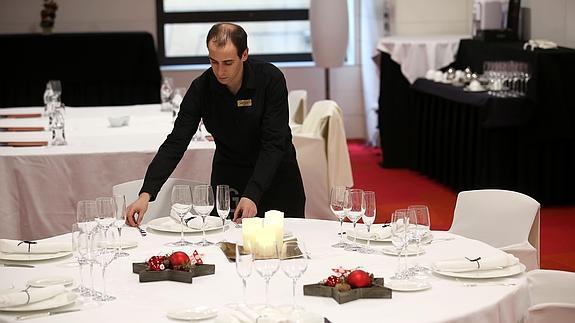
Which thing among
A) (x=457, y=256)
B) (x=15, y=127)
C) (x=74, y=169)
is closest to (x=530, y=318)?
(x=457, y=256)

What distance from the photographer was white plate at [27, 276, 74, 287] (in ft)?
10.5

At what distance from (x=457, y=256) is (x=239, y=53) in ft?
4.22

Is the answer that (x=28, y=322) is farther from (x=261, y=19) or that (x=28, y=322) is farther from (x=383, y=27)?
(x=261, y=19)

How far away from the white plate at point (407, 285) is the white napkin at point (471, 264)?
11cm

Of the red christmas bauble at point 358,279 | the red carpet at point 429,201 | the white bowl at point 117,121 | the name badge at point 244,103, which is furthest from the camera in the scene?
the white bowl at point 117,121

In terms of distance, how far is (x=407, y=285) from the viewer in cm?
315

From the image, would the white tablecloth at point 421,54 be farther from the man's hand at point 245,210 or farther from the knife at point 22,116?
the man's hand at point 245,210

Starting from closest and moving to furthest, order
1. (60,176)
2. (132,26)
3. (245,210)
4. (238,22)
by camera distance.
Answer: (245,210) → (60,176) → (132,26) → (238,22)

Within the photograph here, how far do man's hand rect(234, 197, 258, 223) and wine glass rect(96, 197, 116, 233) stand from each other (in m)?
0.66

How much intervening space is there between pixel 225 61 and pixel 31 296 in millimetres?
1494

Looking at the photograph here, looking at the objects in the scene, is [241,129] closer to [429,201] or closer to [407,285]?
[407,285]

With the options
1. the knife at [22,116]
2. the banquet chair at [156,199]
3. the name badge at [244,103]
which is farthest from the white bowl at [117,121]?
the name badge at [244,103]

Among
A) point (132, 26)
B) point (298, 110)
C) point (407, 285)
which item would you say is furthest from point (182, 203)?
point (132, 26)

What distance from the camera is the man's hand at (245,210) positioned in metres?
3.96
